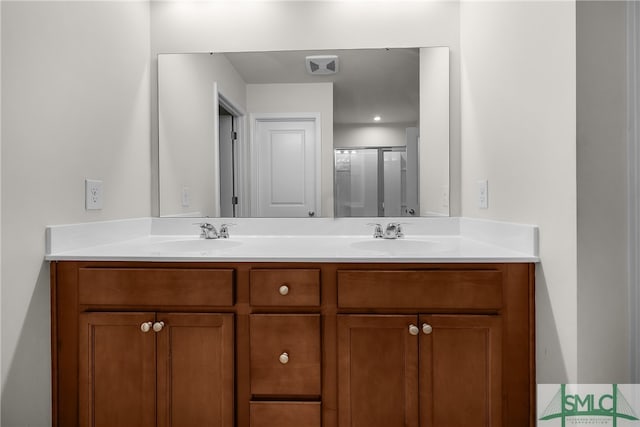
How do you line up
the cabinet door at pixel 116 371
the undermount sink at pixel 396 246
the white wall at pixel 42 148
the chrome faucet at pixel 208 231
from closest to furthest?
the white wall at pixel 42 148
the cabinet door at pixel 116 371
the undermount sink at pixel 396 246
the chrome faucet at pixel 208 231

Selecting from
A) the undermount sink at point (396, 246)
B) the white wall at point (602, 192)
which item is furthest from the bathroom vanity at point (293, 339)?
the undermount sink at point (396, 246)

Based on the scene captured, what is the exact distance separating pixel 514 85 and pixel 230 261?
120 cm

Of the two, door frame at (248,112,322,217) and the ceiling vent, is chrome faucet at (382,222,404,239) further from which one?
the ceiling vent

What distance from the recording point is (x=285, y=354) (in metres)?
1.26

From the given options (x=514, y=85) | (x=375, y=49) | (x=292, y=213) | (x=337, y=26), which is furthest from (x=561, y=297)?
(x=337, y=26)

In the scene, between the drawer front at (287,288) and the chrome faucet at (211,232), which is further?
the chrome faucet at (211,232)

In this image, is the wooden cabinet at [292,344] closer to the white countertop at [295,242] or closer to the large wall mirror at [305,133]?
the white countertop at [295,242]

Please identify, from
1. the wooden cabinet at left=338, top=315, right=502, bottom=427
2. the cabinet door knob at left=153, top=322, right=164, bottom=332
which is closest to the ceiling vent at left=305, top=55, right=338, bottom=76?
the wooden cabinet at left=338, top=315, right=502, bottom=427

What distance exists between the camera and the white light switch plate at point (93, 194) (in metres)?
1.48

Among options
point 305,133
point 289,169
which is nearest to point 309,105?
point 305,133

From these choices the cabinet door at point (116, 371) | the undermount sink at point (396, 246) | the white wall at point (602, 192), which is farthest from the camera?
the undermount sink at point (396, 246)

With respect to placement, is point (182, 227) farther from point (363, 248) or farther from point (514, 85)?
point (514, 85)

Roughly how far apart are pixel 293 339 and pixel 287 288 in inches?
6.9

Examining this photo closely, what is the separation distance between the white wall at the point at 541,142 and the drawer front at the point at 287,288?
0.75 m
